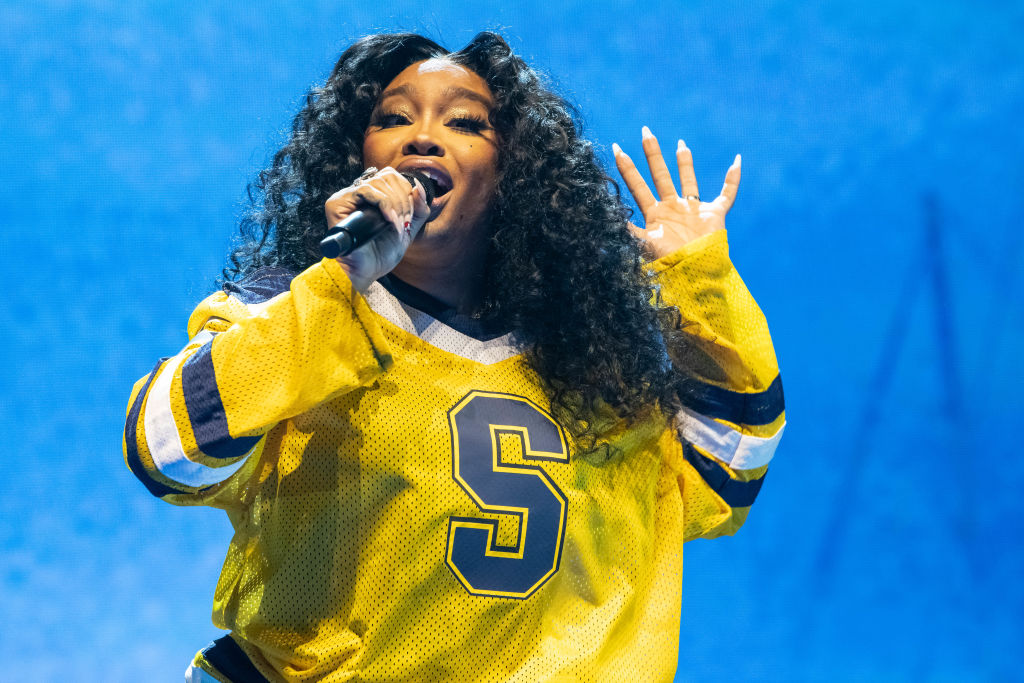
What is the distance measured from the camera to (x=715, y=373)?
1.13 metres

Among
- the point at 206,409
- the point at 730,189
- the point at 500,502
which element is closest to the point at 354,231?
the point at 206,409

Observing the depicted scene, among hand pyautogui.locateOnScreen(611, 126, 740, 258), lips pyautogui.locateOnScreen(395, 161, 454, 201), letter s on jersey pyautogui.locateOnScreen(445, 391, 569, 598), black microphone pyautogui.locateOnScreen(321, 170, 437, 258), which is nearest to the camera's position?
black microphone pyautogui.locateOnScreen(321, 170, 437, 258)

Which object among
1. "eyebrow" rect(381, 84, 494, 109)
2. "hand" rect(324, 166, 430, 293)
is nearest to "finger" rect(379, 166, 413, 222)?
"hand" rect(324, 166, 430, 293)

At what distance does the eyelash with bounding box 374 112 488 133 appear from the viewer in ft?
3.68

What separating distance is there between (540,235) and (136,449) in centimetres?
47

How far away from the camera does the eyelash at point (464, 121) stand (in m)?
1.12

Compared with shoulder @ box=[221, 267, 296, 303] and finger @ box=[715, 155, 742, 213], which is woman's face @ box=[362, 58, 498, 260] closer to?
shoulder @ box=[221, 267, 296, 303]

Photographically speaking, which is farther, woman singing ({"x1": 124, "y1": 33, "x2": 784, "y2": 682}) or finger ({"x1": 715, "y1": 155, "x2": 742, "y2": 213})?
finger ({"x1": 715, "y1": 155, "x2": 742, "y2": 213})

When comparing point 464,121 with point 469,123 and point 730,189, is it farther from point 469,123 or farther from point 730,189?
point 730,189

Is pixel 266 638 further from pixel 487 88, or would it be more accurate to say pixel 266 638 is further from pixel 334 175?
pixel 487 88

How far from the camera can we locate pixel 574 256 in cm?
114

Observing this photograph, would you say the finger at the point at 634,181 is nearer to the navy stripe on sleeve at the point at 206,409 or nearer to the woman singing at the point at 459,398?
the woman singing at the point at 459,398

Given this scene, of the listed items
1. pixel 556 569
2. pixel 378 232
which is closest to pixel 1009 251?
pixel 556 569

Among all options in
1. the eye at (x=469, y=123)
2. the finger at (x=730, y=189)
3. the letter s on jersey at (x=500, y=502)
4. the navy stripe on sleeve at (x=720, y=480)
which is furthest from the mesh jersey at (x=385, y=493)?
the finger at (x=730, y=189)
